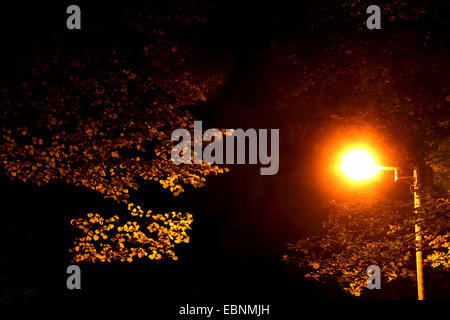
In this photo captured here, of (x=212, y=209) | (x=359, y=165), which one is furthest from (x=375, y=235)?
(x=212, y=209)

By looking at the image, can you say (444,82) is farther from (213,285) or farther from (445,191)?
(213,285)

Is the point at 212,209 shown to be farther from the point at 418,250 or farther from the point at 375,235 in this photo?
the point at 418,250

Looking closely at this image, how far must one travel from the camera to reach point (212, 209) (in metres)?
27.6

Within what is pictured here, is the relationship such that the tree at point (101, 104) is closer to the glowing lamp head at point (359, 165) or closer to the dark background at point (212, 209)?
the dark background at point (212, 209)

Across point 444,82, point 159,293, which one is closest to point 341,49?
point 444,82

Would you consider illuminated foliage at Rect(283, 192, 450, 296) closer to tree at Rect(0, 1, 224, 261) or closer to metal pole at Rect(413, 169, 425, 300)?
metal pole at Rect(413, 169, 425, 300)

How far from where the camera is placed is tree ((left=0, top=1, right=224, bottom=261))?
29.7 feet

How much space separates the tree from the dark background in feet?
1.45

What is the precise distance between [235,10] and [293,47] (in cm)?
581

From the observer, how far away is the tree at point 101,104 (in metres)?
9.04

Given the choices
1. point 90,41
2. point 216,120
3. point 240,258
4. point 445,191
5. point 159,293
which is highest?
point 216,120

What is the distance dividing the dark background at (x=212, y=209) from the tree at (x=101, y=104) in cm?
44

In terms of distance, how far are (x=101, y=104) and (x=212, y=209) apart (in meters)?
18.7

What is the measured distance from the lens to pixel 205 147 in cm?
1471
